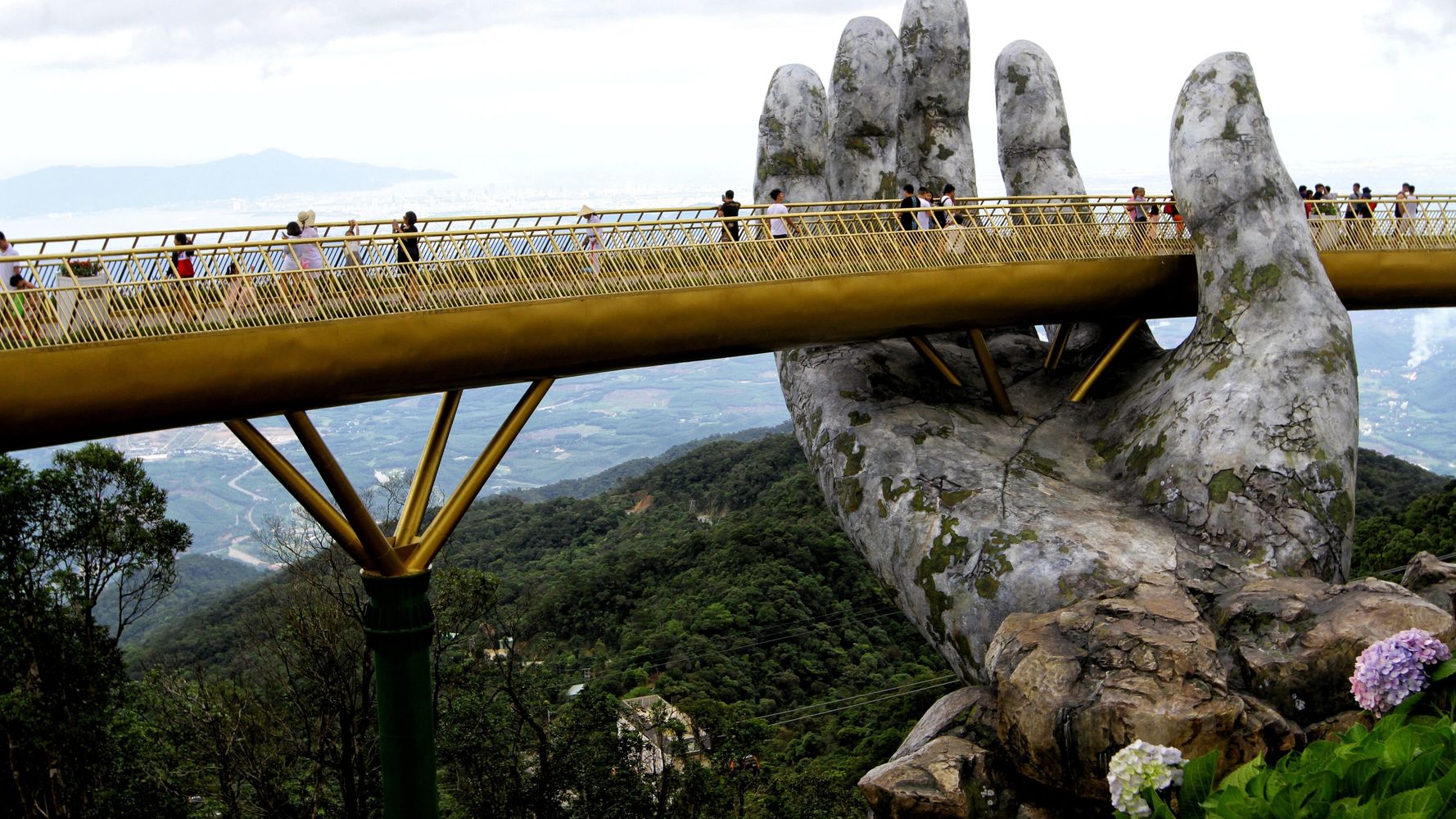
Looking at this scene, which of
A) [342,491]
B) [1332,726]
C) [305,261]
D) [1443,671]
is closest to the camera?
[1443,671]

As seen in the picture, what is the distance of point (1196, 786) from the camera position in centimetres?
881

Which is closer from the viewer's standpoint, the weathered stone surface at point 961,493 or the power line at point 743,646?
the weathered stone surface at point 961,493

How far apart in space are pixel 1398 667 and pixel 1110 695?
2.23 m

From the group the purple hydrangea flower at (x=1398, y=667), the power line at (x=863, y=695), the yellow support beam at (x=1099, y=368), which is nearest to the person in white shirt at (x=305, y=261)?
the purple hydrangea flower at (x=1398, y=667)

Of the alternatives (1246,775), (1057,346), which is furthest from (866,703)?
(1246,775)

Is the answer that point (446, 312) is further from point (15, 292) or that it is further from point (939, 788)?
point (939, 788)

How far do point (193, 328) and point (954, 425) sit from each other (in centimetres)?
882

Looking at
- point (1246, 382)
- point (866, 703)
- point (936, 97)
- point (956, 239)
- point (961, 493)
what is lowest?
point (866, 703)

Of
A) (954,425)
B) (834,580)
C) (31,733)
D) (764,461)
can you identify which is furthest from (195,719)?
(764,461)

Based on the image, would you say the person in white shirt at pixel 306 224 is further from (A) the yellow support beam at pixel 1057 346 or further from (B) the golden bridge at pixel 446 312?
(A) the yellow support beam at pixel 1057 346

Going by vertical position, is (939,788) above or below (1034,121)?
below

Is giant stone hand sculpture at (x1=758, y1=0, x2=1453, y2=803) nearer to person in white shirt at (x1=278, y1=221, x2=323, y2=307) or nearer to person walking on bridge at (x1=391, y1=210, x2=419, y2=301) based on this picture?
person walking on bridge at (x1=391, y1=210, x2=419, y2=301)

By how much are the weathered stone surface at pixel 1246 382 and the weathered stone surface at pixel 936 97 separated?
4.77 m

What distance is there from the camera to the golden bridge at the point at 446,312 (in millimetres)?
11695
